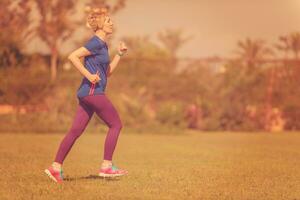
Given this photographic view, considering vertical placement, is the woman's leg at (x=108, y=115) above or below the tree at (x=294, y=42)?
below

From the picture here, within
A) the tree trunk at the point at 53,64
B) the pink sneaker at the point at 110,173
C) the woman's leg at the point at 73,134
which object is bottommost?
the pink sneaker at the point at 110,173

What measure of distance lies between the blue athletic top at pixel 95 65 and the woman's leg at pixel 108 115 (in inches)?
3.2

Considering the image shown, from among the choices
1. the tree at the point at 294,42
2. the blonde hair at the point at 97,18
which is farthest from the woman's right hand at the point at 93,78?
the tree at the point at 294,42

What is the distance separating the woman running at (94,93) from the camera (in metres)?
7.87

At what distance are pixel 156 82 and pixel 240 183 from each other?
16271 millimetres

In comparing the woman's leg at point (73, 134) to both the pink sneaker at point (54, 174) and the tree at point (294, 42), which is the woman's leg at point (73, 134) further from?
the tree at point (294, 42)

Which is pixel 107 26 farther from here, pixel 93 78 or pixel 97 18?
pixel 93 78

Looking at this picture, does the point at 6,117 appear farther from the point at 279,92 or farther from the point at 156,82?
the point at 279,92

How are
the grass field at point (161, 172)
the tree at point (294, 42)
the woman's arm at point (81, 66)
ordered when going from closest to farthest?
the grass field at point (161, 172) < the woman's arm at point (81, 66) < the tree at point (294, 42)

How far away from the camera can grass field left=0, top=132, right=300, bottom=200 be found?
707 cm

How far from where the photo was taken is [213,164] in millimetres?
10680

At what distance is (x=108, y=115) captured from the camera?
8023 millimetres

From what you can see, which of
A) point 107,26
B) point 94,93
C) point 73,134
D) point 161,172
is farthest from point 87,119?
point 161,172

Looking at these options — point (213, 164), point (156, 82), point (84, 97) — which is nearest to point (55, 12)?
point (156, 82)
